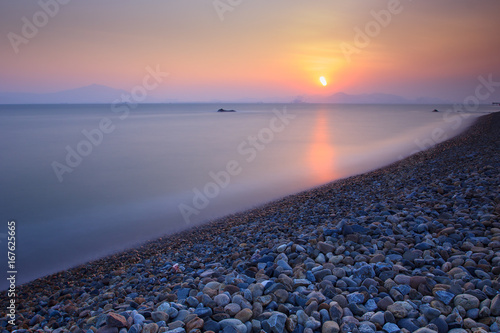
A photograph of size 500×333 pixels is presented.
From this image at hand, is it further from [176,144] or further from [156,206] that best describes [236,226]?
[176,144]

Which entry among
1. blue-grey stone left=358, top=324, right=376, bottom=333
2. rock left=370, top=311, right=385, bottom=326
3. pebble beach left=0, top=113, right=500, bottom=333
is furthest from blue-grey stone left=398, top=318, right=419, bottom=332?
blue-grey stone left=358, top=324, right=376, bottom=333

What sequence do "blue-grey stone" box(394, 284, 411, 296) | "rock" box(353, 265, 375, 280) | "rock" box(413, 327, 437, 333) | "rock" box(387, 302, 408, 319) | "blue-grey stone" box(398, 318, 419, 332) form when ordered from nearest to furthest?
"rock" box(413, 327, 437, 333) → "blue-grey stone" box(398, 318, 419, 332) → "rock" box(387, 302, 408, 319) → "blue-grey stone" box(394, 284, 411, 296) → "rock" box(353, 265, 375, 280)

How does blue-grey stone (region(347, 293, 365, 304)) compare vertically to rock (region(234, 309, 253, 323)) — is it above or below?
above

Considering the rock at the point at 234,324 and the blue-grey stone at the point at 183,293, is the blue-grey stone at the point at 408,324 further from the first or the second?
the blue-grey stone at the point at 183,293

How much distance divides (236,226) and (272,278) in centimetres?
396

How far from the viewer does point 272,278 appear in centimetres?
339

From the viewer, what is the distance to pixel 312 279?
3.27m

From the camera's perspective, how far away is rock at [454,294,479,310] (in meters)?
2.60

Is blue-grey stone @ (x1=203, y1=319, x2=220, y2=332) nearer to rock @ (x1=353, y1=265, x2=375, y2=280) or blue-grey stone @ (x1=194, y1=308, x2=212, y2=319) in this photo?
blue-grey stone @ (x1=194, y1=308, x2=212, y2=319)

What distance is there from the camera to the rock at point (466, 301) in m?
2.60

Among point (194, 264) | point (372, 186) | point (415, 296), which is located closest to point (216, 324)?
point (415, 296)

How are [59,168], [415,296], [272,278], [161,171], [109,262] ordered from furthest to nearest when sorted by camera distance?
1. [59,168]
2. [161,171]
3. [109,262]
4. [272,278]
5. [415,296]

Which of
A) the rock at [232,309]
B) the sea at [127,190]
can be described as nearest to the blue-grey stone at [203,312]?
the rock at [232,309]

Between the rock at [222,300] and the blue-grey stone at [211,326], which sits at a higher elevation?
the rock at [222,300]
